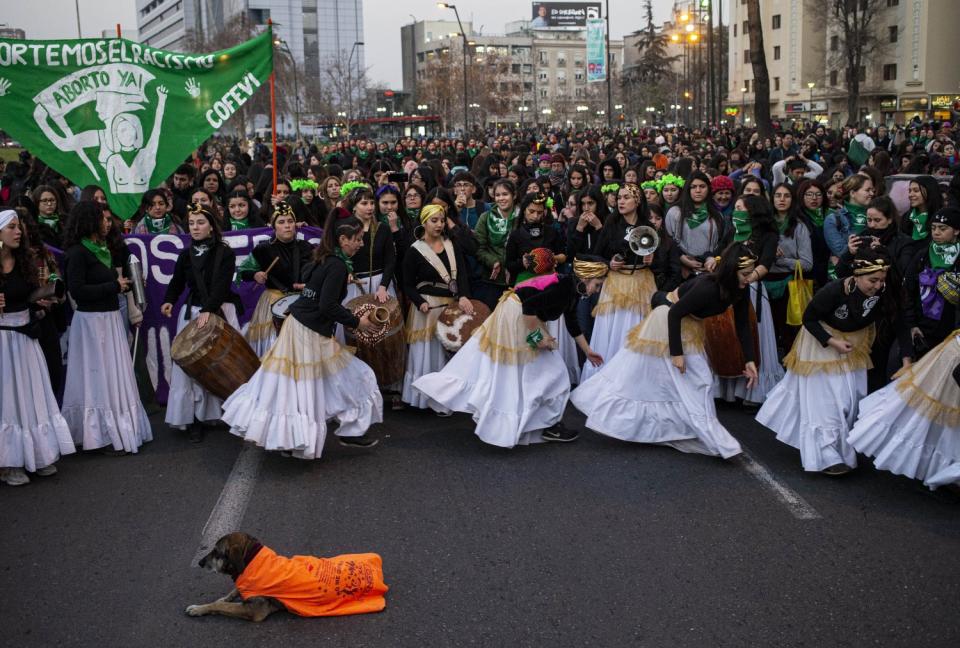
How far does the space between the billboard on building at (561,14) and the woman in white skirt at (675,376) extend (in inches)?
6535

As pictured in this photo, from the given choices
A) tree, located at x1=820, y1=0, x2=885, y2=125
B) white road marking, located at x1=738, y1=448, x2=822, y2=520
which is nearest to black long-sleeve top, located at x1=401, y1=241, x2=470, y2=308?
white road marking, located at x1=738, y1=448, x2=822, y2=520

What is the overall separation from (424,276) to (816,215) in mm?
4039

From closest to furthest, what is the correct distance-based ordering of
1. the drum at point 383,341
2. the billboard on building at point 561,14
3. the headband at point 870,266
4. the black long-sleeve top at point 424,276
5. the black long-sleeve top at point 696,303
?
the headband at point 870,266 < the black long-sleeve top at point 696,303 < the drum at point 383,341 < the black long-sleeve top at point 424,276 < the billboard on building at point 561,14

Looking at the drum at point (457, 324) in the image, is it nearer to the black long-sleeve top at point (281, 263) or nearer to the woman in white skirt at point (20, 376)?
the black long-sleeve top at point (281, 263)

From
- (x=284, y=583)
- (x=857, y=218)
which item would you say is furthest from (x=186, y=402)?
(x=857, y=218)

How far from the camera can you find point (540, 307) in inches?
270

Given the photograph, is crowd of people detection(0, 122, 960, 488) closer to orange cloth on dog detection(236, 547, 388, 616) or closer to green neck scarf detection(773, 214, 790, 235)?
green neck scarf detection(773, 214, 790, 235)

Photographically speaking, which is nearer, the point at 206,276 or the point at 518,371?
the point at 518,371

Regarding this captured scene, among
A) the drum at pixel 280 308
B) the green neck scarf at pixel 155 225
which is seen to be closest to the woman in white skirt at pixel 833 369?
the drum at pixel 280 308

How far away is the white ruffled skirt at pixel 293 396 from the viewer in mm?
6445

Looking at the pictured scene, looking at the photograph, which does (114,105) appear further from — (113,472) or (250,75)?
(113,472)

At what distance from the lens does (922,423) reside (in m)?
5.80

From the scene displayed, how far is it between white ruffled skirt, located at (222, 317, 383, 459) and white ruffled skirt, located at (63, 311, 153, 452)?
3.40 ft

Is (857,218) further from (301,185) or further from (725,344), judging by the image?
(301,185)
